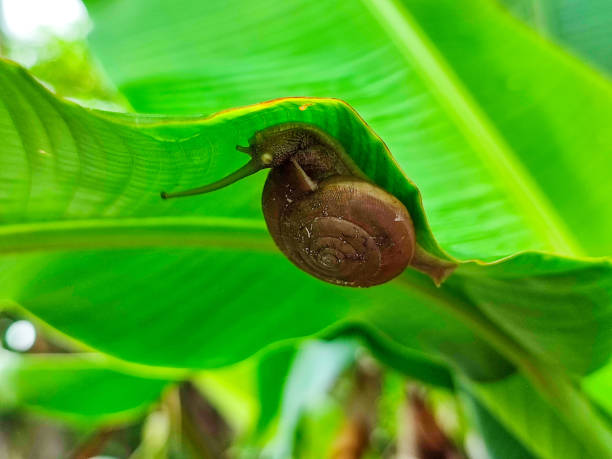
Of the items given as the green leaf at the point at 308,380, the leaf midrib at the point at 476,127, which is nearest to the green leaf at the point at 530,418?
the leaf midrib at the point at 476,127

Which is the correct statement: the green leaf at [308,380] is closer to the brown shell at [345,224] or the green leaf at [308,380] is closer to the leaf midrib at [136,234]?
the leaf midrib at [136,234]

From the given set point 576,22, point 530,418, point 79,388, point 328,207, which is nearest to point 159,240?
point 328,207

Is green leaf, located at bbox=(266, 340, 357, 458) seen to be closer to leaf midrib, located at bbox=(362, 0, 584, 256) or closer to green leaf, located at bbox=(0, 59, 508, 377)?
green leaf, located at bbox=(0, 59, 508, 377)

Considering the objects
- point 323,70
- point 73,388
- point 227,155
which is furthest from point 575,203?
point 73,388

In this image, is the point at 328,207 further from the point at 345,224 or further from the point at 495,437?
the point at 495,437

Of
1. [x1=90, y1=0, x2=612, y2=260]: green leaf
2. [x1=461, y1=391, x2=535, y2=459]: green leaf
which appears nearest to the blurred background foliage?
[x1=461, y1=391, x2=535, y2=459]: green leaf
